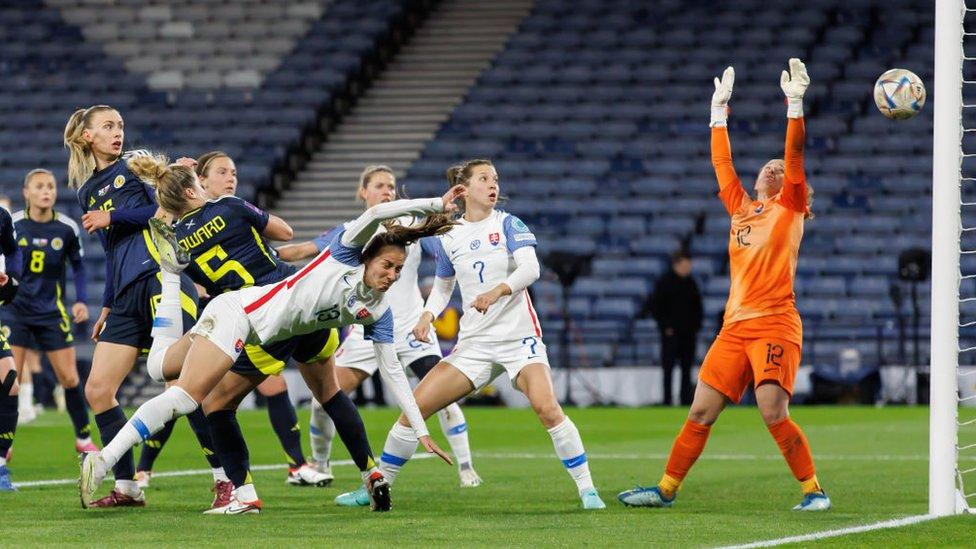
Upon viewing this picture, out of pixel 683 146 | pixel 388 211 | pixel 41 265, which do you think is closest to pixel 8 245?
pixel 388 211

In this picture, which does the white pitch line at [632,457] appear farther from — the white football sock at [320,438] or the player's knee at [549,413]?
the player's knee at [549,413]

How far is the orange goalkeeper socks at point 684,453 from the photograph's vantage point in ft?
28.9

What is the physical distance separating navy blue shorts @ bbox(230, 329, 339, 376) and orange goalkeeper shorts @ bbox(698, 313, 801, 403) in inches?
87.2

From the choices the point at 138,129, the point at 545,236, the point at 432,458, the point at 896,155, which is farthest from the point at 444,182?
the point at 432,458

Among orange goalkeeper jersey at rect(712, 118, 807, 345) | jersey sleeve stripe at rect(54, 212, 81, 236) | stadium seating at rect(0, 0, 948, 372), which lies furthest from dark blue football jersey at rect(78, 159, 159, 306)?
stadium seating at rect(0, 0, 948, 372)

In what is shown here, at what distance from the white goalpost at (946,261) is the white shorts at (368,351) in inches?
160

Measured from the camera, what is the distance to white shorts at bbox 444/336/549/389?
29.8 feet

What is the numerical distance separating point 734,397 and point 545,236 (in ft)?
51.6

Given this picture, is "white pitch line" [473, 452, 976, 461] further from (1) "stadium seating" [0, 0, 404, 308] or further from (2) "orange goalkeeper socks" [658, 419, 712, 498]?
(1) "stadium seating" [0, 0, 404, 308]

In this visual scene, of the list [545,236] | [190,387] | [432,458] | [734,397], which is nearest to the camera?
[190,387]

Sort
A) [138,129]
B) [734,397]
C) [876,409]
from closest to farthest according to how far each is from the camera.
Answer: [734,397]
[876,409]
[138,129]

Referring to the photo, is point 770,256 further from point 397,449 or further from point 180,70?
point 180,70

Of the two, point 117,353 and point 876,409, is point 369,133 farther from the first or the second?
point 117,353

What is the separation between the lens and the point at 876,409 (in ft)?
65.2
